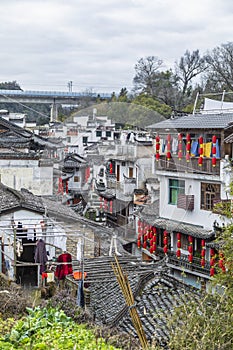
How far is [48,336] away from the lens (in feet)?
20.5

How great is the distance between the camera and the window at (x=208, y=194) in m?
22.0

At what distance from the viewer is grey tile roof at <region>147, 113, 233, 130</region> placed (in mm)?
21469

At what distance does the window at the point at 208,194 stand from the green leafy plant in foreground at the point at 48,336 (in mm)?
15732

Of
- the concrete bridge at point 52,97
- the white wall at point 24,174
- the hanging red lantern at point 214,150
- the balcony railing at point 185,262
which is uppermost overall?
the concrete bridge at point 52,97

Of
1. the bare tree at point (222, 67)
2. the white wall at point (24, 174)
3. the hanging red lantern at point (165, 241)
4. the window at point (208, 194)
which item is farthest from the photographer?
the bare tree at point (222, 67)

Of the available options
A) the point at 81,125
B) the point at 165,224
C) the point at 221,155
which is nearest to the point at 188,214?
the point at 165,224

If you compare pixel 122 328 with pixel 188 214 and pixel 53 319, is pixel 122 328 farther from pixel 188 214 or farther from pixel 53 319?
pixel 188 214

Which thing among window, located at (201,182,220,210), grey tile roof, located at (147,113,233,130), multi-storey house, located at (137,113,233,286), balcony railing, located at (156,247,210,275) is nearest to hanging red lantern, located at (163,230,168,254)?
multi-storey house, located at (137,113,233,286)

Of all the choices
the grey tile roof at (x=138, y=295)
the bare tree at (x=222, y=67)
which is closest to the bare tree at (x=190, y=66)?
the bare tree at (x=222, y=67)

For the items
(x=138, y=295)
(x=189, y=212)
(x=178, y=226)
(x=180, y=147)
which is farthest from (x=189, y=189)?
(x=138, y=295)

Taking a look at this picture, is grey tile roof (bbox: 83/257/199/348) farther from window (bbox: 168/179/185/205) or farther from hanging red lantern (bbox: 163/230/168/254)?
window (bbox: 168/179/185/205)

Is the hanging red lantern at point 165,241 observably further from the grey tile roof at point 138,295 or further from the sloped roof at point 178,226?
the grey tile roof at point 138,295

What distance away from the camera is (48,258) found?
13273mm

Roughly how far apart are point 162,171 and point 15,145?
6.81m
